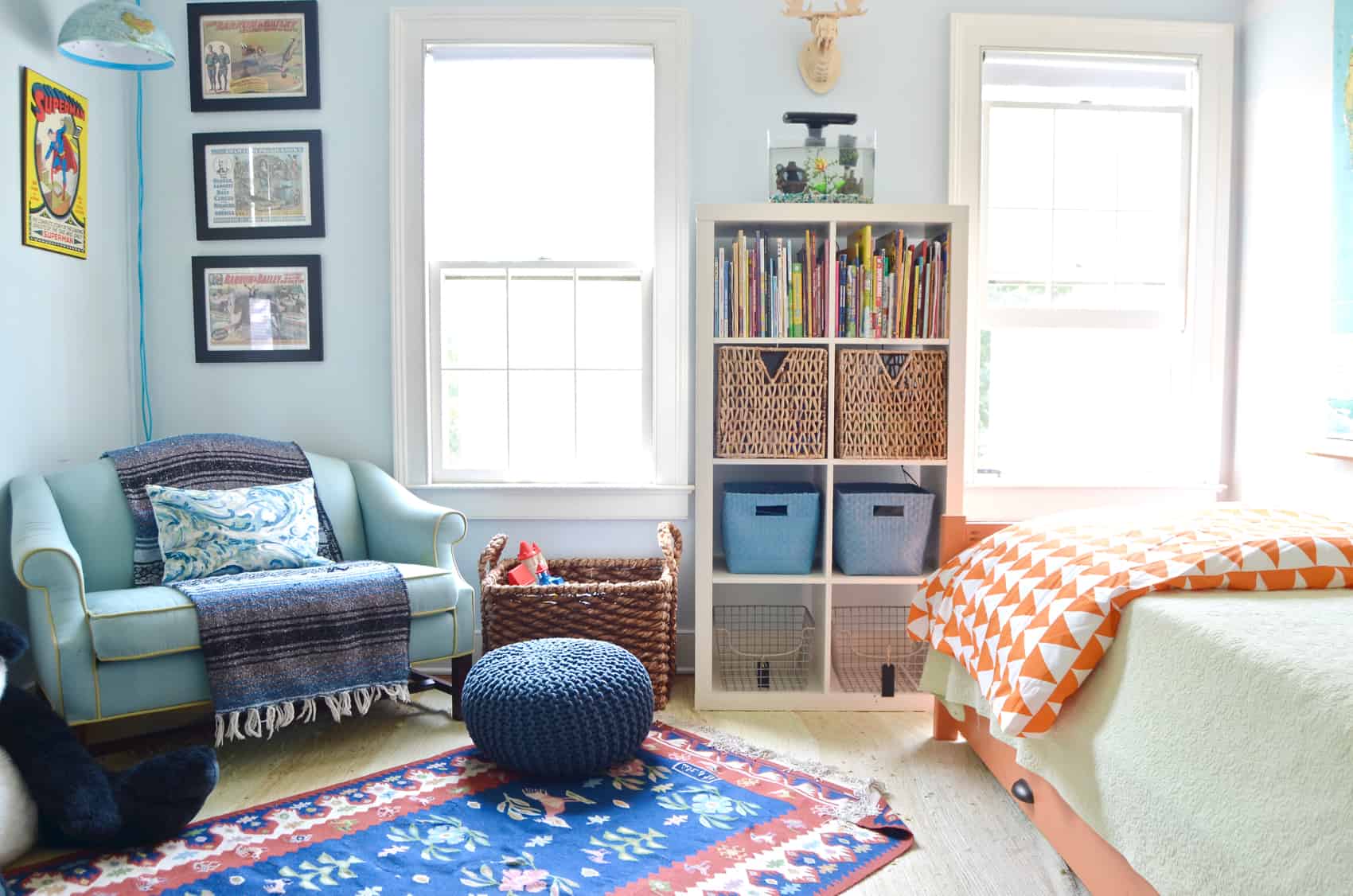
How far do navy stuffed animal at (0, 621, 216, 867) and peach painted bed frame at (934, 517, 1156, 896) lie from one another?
5.57 feet

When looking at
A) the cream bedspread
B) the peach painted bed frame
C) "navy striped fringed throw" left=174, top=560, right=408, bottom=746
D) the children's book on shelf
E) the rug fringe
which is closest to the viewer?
the cream bedspread

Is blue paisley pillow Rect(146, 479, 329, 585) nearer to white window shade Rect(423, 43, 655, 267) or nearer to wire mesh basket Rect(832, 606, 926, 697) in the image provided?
white window shade Rect(423, 43, 655, 267)

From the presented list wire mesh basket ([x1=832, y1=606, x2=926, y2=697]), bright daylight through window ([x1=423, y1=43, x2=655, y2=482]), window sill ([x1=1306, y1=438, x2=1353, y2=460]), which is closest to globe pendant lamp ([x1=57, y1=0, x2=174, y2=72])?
bright daylight through window ([x1=423, y1=43, x2=655, y2=482])

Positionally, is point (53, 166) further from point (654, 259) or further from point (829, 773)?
point (829, 773)

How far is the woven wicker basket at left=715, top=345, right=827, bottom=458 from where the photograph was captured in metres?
2.84

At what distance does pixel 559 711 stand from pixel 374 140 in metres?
2.02

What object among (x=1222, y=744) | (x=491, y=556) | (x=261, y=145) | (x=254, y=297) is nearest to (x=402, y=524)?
(x=491, y=556)

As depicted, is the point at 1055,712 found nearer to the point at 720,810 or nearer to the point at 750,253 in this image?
the point at 720,810

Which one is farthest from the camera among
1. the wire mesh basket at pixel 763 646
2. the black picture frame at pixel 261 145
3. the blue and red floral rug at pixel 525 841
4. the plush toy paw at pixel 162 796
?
the black picture frame at pixel 261 145

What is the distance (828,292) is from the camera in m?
2.82

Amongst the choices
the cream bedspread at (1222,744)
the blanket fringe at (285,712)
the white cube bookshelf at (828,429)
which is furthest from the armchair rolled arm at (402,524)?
the cream bedspread at (1222,744)

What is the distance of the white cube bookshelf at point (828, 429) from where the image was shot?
2.79 m

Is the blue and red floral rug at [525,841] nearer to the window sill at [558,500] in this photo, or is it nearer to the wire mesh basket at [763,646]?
the wire mesh basket at [763,646]

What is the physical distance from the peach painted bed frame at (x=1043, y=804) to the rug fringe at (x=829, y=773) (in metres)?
0.28
